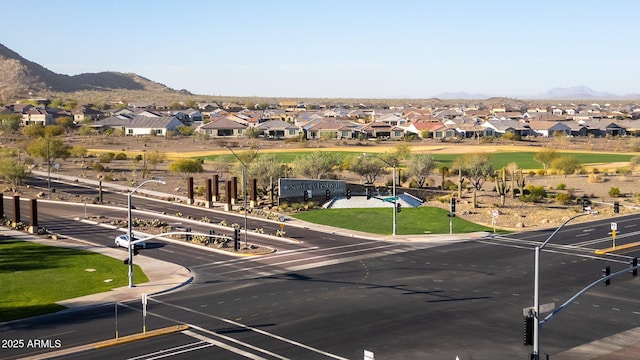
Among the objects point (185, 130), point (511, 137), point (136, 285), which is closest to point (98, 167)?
point (136, 285)

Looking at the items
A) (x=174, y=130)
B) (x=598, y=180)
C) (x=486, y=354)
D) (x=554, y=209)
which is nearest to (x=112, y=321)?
(x=486, y=354)

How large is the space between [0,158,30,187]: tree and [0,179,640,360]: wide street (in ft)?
108

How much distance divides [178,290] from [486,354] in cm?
2105

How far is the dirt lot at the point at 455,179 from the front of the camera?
78562 millimetres

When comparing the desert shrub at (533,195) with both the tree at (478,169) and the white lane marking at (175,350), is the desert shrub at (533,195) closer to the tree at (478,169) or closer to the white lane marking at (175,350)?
the tree at (478,169)

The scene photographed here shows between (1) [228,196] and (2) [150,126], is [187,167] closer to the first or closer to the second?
(1) [228,196]

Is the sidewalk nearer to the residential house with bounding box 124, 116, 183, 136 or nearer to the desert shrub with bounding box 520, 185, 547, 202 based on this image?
the desert shrub with bounding box 520, 185, 547, 202

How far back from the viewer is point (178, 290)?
155 feet

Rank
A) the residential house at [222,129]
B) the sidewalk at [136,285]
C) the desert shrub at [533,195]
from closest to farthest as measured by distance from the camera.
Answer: the sidewalk at [136,285]
the desert shrub at [533,195]
the residential house at [222,129]

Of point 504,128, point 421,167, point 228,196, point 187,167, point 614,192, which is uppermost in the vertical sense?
point 504,128

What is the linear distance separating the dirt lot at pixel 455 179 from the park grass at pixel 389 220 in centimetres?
310

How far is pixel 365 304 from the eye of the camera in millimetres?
42906

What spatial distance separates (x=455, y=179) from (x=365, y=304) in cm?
6594

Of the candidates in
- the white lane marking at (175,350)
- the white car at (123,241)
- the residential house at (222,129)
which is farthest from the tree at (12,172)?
the residential house at (222,129)
